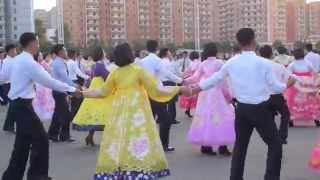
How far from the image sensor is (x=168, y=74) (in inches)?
380

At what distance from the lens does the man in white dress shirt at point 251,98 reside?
20.7 ft

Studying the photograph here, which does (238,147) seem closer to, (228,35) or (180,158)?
(180,158)

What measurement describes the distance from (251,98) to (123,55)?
1477 millimetres

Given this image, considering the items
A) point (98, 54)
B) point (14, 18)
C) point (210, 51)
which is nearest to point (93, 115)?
point (98, 54)

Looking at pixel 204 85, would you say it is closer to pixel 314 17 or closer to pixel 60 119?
pixel 60 119

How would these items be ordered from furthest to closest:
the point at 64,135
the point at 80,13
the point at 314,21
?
the point at 314,21
the point at 80,13
the point at 64,135

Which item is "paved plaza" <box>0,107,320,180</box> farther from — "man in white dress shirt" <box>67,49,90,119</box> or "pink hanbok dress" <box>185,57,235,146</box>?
"man in white dress shirt" <box>67,49,90,119</box>

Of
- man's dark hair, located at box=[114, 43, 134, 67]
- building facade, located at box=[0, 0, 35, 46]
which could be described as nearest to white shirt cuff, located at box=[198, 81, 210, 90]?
man's dark hair, located at box=[114, 43, 134, 67]

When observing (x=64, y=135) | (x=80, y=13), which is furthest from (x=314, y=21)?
(x=64, y=135)

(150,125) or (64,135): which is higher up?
(150,125)

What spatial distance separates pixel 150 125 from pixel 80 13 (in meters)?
69.6

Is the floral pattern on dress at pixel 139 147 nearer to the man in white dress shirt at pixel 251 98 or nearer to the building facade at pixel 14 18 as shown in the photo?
the man in white dress shirt at pixel 251 98

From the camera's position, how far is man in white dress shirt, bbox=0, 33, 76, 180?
6.91 m

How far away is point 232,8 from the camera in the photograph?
255 feet
